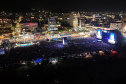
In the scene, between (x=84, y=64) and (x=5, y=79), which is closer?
(x=5, y=79)

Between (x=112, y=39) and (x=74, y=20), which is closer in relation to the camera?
(x=112, y=39)

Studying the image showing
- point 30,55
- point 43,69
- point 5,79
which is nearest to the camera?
point 5,79

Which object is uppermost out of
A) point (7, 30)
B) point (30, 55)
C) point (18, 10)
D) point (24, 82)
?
point (18, 10)

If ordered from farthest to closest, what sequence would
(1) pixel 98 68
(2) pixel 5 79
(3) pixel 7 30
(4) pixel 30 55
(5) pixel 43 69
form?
(3) pixel 7 30 < (4) pixel 30 55 < (5) pixel 43 69 < (1) pixel 98 68 < (2) pixel 5 79

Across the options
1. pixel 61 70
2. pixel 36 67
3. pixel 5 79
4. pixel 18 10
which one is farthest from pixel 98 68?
pixel 18 10

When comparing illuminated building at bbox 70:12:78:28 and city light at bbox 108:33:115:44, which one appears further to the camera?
illuminated building at bbox 70:12:78:28

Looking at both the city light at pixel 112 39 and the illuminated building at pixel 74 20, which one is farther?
the illuminated building at pixel 74 20

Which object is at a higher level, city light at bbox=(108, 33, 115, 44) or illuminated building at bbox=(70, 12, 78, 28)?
illuminated building at bbox=(70, 12, 78, 28)

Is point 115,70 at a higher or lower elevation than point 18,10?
lower

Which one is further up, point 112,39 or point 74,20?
point 74,20

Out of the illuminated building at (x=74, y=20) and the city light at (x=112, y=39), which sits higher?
the illuminated building at (x=74, y=20)

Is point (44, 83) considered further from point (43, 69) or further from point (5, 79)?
point (5, 79)
